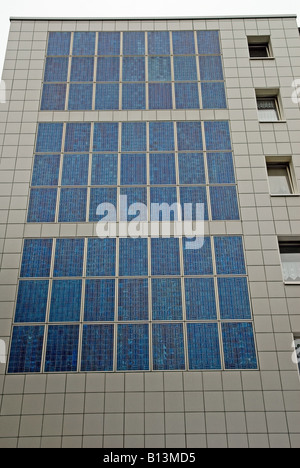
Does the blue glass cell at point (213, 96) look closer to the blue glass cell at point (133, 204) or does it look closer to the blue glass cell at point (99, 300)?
the blue glass cell at point (133, 204)

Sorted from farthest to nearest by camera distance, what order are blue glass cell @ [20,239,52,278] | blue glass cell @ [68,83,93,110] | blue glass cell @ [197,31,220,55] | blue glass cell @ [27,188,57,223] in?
1. blue glass cell @ [197,31,220,55]
2. blue glass cell @ [68,83,93,110]
3. blue glass cell @ [27,188,57,223]
4. blue glass cell @ [20,239,52,278]

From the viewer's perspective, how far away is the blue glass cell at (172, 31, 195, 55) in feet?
77.0

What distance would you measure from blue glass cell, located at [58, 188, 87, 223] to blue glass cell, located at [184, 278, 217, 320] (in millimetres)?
5372

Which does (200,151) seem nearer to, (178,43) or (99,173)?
(99,173)

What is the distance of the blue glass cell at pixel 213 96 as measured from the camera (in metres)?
21.7

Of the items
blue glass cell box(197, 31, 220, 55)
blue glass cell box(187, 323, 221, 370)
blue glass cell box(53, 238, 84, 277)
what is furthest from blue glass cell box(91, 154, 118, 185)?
blue glass cell box(197, 31, 220, 55)

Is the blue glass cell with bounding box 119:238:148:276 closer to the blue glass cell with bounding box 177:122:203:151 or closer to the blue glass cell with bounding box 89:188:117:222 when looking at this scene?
the blue glass cell with bounding box 89:188:117:222

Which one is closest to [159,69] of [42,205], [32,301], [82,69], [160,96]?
[160,96]

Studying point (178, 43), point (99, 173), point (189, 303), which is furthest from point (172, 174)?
point (178, 43)

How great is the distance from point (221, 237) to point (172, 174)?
370 cm

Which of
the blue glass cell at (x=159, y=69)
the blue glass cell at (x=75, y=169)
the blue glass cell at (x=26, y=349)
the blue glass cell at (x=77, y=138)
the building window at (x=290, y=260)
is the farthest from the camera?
the blue glass cell at (x=159, y=69)

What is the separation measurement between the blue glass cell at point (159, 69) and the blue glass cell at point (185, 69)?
0.41 metres

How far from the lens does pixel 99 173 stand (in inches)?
784

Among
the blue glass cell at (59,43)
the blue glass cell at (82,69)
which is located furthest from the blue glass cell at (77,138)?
the blue glass cell at (59,43)
